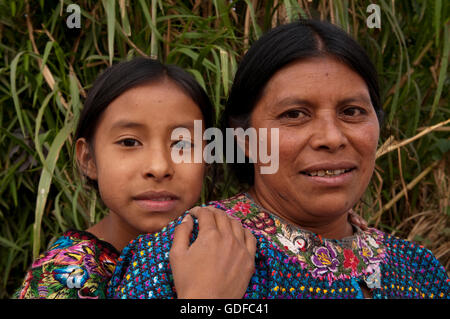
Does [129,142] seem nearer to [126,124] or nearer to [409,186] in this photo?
[126,124]

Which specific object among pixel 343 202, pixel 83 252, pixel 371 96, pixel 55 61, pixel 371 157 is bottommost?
pixel 83 252

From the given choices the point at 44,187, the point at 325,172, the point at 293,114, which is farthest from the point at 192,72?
the point at 325,172

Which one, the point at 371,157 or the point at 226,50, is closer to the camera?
the point at 371,157

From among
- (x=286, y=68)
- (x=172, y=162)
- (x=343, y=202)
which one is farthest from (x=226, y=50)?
(x=343, y=202)

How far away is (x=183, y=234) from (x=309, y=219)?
39 centimetres

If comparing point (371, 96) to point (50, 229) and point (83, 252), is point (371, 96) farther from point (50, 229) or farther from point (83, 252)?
point (50, 229)

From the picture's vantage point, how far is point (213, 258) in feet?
3.98

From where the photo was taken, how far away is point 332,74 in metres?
1.41

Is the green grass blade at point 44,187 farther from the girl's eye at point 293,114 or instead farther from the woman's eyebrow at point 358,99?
the woman's eyebrow at point 358,99

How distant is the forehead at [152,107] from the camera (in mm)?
1683

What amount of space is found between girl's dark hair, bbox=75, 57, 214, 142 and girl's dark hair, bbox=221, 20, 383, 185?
314 millimetres

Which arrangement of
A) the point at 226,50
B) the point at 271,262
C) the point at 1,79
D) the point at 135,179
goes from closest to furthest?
the point at 271,262 < the point at 135,179 < the point at 226,50 < the point at 1,79

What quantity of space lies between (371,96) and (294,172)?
14.7 inches

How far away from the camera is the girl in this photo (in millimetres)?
1565
